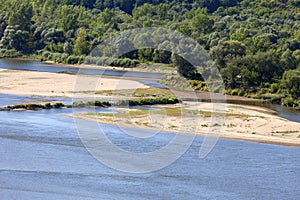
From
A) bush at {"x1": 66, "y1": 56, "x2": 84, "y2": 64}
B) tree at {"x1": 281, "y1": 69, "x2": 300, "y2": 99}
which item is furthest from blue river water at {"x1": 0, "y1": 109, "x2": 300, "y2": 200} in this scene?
bush at {"x1": 66, "y1": 56, "x2": 84, "y2": 64}

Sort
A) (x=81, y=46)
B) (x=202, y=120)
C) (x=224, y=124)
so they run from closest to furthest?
1. (x=224, y=124)
2. (x=202, y=120)
3. (x=81, y=46)

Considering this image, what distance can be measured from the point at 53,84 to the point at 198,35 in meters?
31.6

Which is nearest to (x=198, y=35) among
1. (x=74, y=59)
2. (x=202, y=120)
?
(x=74, y=59)

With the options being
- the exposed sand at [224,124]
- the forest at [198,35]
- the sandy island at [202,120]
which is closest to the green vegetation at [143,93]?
the sandy island at [202,120]

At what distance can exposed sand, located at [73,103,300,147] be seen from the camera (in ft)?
141

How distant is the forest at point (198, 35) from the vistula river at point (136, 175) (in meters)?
22.7

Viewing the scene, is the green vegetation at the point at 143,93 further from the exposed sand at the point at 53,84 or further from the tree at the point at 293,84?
the tree at the point at 293,84

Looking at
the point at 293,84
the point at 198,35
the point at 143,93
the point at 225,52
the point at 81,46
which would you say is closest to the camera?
the point at 293,84

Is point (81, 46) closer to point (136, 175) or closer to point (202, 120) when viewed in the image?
point (202, 120)

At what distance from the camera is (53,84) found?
6662cm

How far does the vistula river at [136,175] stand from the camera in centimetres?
3056

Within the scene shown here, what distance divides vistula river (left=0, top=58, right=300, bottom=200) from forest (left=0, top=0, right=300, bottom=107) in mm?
22709

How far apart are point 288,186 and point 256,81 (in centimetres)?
3546

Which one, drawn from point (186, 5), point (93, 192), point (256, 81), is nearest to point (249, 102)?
point (256, 81)
